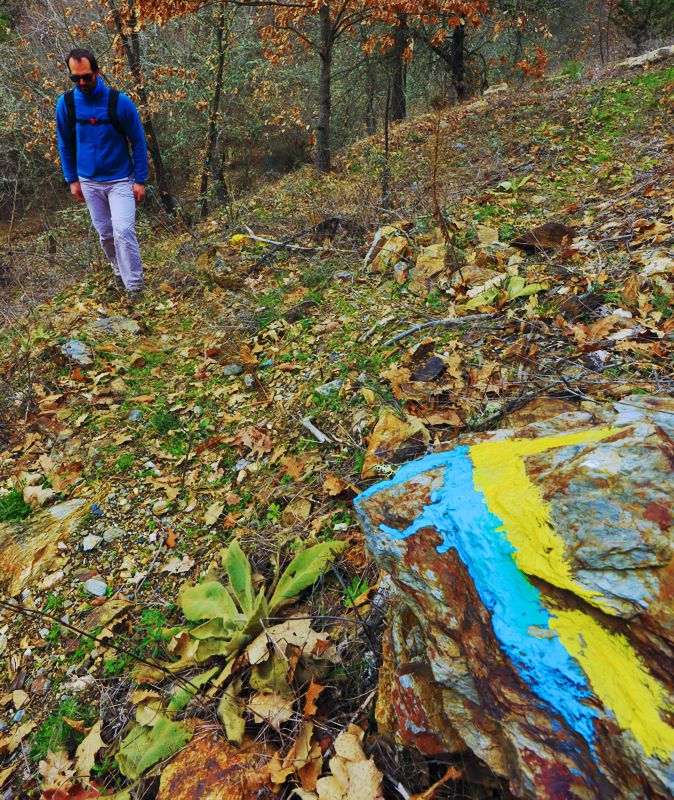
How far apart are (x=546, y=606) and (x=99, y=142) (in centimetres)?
558

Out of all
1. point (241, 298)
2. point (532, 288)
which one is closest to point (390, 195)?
point (241, 298)

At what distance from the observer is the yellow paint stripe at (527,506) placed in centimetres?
117

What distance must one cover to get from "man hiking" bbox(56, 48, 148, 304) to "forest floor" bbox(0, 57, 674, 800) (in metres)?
1.01

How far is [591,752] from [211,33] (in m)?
11.8

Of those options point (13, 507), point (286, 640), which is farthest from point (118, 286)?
point (286, 640)

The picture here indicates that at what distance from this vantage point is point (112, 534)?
9.32 feet

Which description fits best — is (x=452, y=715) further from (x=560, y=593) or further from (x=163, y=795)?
(x=163, y=795)

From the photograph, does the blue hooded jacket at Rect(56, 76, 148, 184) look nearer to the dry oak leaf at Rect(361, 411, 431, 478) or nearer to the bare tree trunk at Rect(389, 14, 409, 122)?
the dry oak leaf at Rect(361, 411, 431, 478)

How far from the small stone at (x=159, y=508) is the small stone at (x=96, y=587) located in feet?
1.59

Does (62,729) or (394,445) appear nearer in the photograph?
(62,729)

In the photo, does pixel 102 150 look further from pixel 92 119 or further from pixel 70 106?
pixel 70 106

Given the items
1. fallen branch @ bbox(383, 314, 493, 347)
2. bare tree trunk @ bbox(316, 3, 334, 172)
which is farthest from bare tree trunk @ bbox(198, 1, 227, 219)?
fallen branch @ bbox(383, 314, 493, 347)

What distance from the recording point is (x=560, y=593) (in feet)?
3.78

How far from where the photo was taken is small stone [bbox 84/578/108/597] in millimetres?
2555
